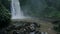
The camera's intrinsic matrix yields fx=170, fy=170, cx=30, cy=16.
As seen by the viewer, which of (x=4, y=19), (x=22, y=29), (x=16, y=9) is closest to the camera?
(x=22, y=29)

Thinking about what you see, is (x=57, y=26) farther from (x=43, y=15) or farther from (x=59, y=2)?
(x=59, y=2)

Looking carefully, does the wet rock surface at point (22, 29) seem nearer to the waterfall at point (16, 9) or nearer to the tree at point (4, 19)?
the tree at point (4, 19)

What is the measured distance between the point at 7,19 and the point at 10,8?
7.39 meters

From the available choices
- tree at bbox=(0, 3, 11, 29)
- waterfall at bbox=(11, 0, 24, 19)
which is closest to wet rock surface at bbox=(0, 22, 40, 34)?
tree at bbox=(0, 3, 11, 29)

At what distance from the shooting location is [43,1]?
29.0 meters

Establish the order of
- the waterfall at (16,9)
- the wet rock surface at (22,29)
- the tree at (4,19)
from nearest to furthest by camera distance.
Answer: the wet rock surface at (22,29), the tree at (4,19), the waterfall at (16,9)

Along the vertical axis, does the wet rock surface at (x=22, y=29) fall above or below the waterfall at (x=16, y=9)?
below

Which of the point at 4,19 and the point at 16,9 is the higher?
the point at 16,9

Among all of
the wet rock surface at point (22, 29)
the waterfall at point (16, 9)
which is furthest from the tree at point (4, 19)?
the waterfall at point (16, 9)

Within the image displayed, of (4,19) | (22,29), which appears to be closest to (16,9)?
(4,19)

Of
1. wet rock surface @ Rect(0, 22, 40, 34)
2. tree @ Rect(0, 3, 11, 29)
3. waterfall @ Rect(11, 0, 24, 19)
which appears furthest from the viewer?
waterfall @ Rect(11, 0, 24, 19)

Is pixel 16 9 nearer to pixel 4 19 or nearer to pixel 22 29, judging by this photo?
pixel 4 19

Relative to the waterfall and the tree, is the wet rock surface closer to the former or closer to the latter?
the tree

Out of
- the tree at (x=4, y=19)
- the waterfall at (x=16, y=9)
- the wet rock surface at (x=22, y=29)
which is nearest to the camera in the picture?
the wet rock surface at (x=22, y=29)
